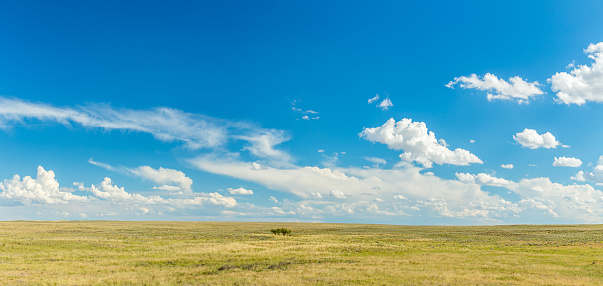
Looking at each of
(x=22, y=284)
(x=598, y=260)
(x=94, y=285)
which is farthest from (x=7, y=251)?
(x=598, y=260)

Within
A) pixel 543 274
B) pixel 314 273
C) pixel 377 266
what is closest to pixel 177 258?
pixel 314 273

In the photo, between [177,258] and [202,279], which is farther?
[177,258]

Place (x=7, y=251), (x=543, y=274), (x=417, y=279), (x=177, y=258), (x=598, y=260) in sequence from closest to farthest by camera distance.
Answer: (x=417, y=279) → (x=543, y=274) → (x=598, y=260) → (x=177, y=258) → (x=7, y=251)

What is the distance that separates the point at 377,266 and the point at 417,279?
682 centimetres

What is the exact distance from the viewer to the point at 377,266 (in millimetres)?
33719

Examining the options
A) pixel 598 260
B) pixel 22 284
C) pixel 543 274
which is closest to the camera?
pixel 22 284

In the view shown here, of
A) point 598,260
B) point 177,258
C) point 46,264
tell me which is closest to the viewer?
point 46,264

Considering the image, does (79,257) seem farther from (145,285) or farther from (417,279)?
(417,279)

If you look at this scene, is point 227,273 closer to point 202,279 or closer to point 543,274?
point 202,279

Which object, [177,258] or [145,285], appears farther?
[177,258]

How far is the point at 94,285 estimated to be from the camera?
25281 millimetres

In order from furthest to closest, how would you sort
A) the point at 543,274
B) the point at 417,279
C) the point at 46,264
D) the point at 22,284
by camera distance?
the point at 46,264
the point at 543,274
the point at 417,279
the point at 22,284

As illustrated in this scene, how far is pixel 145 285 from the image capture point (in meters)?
25.2

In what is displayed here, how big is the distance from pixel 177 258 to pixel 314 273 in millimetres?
17186
